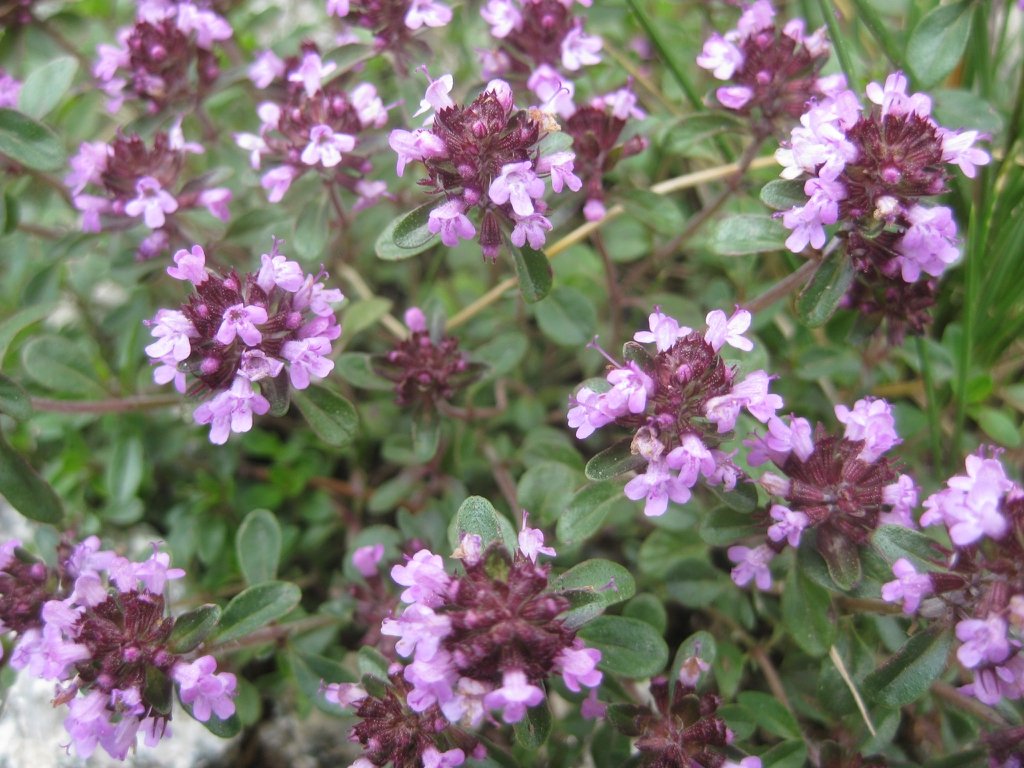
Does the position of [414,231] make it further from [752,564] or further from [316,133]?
[752,564]

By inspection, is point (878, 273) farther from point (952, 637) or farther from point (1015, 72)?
point (1015, 72)

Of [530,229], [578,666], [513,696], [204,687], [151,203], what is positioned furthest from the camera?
[151,203]

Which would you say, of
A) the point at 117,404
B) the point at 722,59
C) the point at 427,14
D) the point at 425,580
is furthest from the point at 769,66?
the point at 117,404

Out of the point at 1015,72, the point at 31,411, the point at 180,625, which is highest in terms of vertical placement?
the point at 31,411

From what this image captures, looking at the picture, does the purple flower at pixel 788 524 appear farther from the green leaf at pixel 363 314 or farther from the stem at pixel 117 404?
the stem at pixel 117 404

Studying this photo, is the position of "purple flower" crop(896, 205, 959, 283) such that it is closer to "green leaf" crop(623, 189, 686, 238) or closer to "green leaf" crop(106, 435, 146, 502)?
Answer: "green leaf" crop(623, 189, 686, 238)

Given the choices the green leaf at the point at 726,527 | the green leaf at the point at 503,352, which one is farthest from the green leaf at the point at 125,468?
the green leaf at the point at 726,527

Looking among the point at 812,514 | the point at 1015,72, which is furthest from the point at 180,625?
the point at 1015,72
